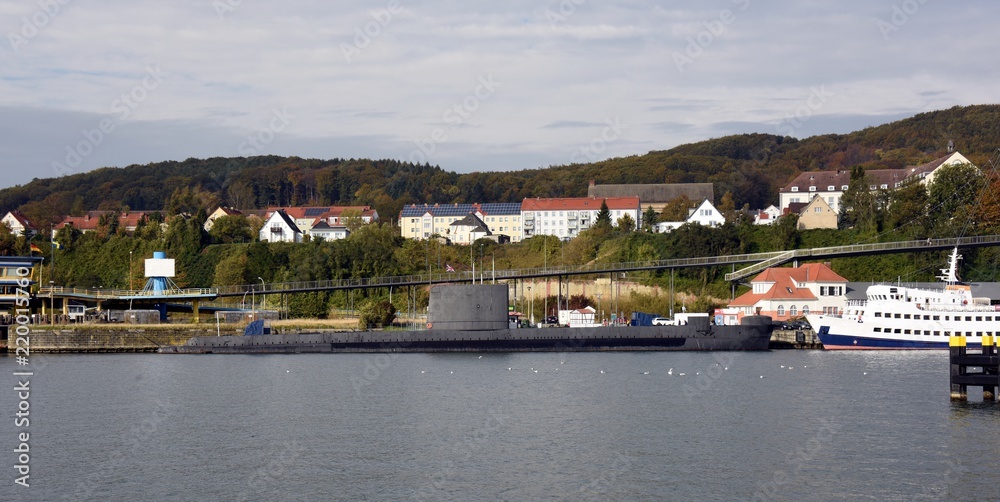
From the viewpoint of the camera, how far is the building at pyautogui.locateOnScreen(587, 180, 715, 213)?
128 m

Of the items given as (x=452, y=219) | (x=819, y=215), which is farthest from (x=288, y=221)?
(x=819, y=215)

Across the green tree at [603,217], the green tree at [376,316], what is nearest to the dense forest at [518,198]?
the green tree at [603,217]

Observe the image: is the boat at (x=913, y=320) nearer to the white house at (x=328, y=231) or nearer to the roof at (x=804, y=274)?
the roof at (x=804, y=274)

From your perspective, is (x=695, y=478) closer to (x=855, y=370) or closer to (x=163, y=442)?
(x=163, y=442)

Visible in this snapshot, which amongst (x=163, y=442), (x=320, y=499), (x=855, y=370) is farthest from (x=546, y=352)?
(x=320, y=499)

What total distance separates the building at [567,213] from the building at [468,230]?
5.36 m

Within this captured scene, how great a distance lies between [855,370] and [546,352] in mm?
17528

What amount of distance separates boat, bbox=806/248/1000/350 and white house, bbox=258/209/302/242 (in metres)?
70.8

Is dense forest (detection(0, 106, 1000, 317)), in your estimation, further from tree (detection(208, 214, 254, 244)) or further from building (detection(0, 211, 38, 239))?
building (detection(0, 211, 38, 239))

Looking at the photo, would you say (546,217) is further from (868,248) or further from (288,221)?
(868,248)

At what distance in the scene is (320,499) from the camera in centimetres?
2294

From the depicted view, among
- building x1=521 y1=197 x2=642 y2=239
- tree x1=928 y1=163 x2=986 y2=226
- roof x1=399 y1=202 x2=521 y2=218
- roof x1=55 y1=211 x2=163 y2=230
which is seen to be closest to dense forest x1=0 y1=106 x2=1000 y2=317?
tree x1=928 y1=163 x2=986 y2=226

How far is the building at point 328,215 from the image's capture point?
122m

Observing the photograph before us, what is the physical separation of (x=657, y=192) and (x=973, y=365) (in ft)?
319
